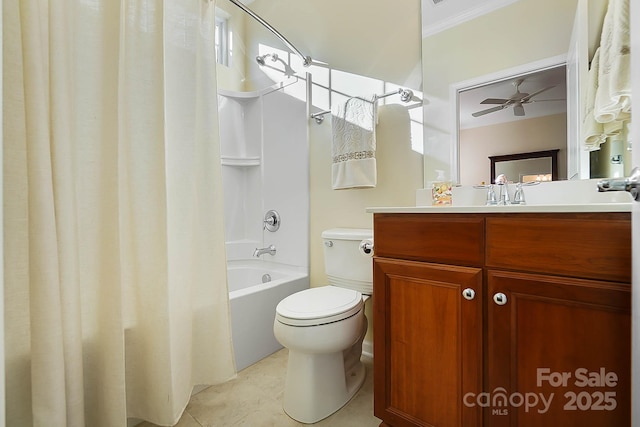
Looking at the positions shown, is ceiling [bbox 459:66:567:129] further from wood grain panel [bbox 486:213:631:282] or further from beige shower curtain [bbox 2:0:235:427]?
beige shower curtain [bbox 2:0:235:427]

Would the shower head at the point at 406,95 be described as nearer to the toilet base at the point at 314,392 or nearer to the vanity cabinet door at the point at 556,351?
the vanity cabinet door at the point at 556,351

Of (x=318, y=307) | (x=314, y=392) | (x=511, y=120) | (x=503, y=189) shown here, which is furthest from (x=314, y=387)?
(x=511, y=120)

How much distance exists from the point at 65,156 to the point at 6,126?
13 cm

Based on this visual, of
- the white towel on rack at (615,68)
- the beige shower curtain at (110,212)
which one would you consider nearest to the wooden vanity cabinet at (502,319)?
the white towel on rack at (615,68)

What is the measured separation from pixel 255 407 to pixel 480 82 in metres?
1.84

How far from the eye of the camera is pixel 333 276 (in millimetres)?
1753

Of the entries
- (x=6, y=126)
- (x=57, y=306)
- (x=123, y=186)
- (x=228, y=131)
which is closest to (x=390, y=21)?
(x=228, y=131)

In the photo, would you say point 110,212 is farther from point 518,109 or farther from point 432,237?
point 518,109

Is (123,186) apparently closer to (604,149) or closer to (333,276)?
(333,276)

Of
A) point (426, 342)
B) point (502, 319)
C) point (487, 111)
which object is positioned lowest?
point (426, 342)

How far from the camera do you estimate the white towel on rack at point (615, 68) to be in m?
1.06

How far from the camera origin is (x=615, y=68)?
107 centimetres

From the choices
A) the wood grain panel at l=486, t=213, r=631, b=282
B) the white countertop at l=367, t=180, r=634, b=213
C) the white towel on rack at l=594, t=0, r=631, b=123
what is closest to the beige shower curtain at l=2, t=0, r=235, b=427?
the white countertop at l=367, t=180, r=634, b=213

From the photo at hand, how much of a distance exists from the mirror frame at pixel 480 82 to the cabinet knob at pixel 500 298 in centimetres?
70
